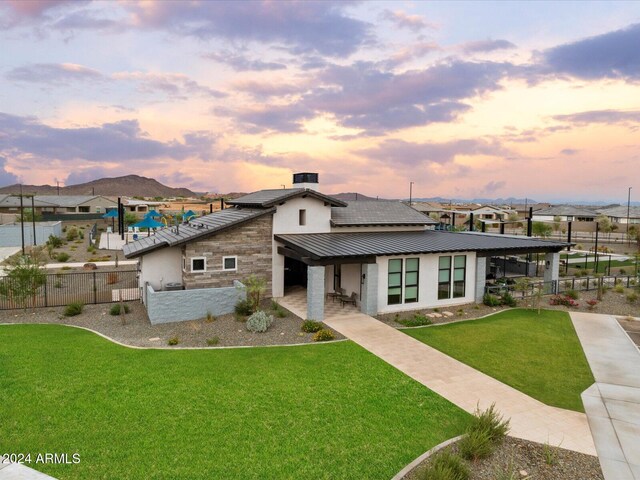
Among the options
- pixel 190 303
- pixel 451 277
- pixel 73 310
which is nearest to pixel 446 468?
pixel 190 303

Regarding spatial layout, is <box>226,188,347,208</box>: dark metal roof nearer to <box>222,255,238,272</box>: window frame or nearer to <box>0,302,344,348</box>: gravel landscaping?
<box>222,255,238,272</box>: window frame

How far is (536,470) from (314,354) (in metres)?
7.81

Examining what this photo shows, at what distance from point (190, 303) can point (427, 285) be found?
38.6 feet

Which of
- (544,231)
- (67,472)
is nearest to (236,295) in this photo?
(67,472)

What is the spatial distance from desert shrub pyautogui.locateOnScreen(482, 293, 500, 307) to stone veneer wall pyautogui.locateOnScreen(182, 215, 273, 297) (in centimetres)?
1175

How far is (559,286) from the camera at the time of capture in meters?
27.7

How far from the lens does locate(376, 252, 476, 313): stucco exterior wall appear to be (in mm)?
21125

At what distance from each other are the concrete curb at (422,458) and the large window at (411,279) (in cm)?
1220

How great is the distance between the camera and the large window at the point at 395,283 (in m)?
21.4

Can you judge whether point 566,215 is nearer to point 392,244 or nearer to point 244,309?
point 392,244

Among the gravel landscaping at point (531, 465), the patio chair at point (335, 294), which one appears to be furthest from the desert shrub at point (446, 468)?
the patio chair at point (335, 294)

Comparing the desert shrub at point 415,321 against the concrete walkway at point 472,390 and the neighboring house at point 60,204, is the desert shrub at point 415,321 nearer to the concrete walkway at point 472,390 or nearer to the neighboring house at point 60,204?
the concrete walkway at point 472,390

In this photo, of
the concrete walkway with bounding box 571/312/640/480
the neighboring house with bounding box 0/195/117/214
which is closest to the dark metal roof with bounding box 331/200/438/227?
the concrete walkway with bounding box 571/312/640/480

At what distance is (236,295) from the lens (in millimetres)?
20719
